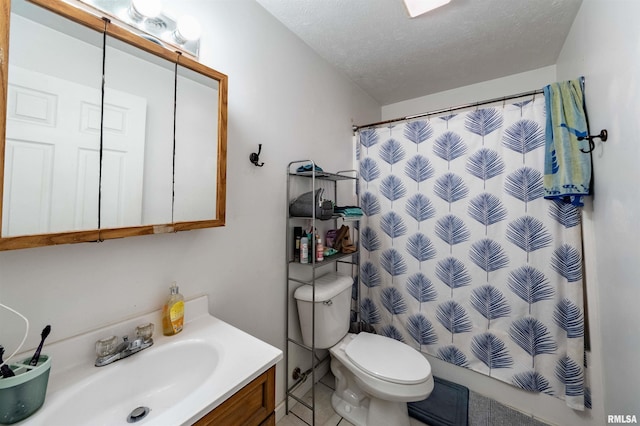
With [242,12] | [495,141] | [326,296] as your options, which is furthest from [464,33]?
[326,296]

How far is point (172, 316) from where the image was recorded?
854 mm

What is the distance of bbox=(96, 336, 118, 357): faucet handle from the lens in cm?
73

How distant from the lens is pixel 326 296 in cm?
137

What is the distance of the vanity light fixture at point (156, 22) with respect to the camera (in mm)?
791

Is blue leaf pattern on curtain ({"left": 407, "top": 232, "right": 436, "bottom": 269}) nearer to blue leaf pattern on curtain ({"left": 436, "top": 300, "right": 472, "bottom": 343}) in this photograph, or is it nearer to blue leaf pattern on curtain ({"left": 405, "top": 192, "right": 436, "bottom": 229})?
blue leaf pattern on curtain ({"left": 405, "top": 192, "right": 436, "bottom": 229})

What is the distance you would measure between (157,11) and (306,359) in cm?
188

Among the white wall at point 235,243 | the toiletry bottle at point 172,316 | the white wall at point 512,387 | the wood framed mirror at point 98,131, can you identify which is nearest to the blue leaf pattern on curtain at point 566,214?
the white wall at point 512,387

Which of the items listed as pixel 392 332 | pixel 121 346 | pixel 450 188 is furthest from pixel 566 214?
pixel 121 346

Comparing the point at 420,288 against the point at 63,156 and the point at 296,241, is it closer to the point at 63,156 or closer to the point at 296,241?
the point at 296,241

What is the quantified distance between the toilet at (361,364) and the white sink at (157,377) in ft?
2.03

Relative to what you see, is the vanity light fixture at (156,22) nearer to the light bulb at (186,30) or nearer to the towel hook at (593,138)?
the light bulb at (186,30)

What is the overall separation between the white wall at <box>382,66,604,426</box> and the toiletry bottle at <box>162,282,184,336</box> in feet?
5.60

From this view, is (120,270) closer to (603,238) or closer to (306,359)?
(306,359)

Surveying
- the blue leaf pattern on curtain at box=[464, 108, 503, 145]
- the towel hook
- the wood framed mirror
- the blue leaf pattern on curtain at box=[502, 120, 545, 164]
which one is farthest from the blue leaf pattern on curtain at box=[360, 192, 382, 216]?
the wood framed mirror
